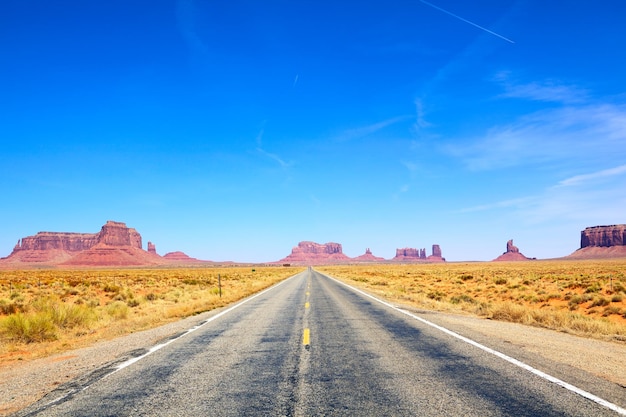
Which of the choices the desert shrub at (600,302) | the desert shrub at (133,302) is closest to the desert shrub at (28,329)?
the desert shrub at (133,302)

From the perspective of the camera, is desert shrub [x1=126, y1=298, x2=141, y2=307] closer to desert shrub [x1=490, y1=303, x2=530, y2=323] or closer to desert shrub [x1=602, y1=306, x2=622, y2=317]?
desert shrub [x1=490, y1=303, x2=530, y2=323]

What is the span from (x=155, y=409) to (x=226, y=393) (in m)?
0.93

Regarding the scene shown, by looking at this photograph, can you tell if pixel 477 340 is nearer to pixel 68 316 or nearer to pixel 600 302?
pixel 68 316

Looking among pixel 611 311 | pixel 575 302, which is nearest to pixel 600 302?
Answer: pixel 575 302

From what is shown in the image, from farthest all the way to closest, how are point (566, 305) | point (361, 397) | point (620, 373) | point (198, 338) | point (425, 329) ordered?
point (566, 305) → point (425, 329) → point (198, 338) → point (620, 373) → point (361, 397)

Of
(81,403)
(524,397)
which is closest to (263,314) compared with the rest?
(81,403)

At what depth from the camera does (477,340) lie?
30.0ft

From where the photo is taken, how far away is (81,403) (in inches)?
200

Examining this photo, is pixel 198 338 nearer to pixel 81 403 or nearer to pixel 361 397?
pixel 81 403

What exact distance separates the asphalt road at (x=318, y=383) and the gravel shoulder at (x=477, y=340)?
0.49 metres

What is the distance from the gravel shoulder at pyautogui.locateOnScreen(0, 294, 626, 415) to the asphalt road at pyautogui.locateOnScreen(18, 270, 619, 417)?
19.4 inches

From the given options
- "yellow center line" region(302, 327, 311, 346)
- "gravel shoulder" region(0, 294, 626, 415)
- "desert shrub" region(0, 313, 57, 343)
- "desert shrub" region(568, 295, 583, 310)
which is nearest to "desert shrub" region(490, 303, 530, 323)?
"gravel shoulder" region(0, 294, 626, 415)

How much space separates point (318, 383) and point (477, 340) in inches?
194

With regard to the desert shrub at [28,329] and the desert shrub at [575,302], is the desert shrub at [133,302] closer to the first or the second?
the desert shrub at [28,329]
